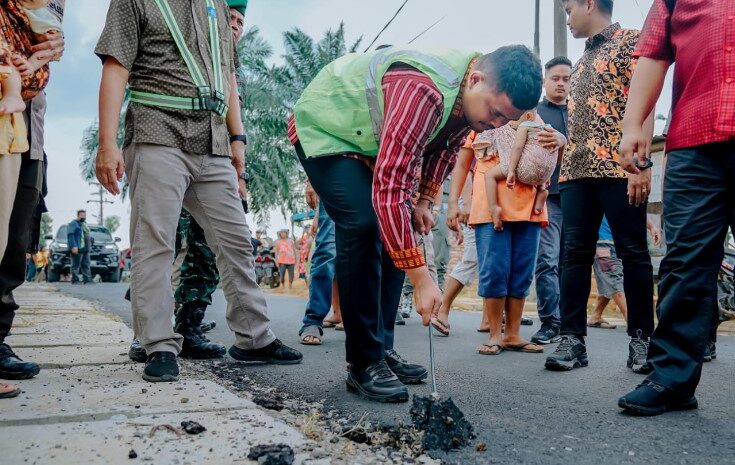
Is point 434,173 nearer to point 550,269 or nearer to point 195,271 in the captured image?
point 195,271

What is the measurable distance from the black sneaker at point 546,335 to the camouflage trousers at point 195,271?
2.43m

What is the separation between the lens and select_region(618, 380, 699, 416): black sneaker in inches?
90.3

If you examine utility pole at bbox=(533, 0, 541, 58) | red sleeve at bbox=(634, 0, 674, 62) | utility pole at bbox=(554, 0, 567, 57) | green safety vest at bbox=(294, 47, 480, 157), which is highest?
utility pole at bbox=(533, 0, 541, 58)

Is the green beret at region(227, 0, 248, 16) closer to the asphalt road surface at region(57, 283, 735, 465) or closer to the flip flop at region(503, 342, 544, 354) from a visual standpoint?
the asphalt road surface at region(57, 283, 735, 465)

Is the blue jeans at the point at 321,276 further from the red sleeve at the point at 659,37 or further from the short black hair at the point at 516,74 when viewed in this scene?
the red sleeve at the point at 659,37

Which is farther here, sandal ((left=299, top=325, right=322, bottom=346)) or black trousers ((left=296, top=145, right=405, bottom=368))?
sandal ((left=299, top=325, right=322, bottom=346))

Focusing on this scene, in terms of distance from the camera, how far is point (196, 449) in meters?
1.64

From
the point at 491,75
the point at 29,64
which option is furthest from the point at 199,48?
the point at 491,75

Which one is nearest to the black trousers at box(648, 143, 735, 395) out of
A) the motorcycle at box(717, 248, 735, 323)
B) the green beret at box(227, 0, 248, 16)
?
the green beret at box(227, 0, 248, 16)

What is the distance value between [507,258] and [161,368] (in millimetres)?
2296

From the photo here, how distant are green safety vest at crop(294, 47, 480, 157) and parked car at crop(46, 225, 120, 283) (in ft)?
70.0

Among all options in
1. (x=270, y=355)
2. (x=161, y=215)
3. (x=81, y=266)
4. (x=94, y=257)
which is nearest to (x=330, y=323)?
(x=270, y=355)

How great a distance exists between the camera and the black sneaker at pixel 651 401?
2293 millimetres

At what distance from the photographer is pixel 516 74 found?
2.22 m
